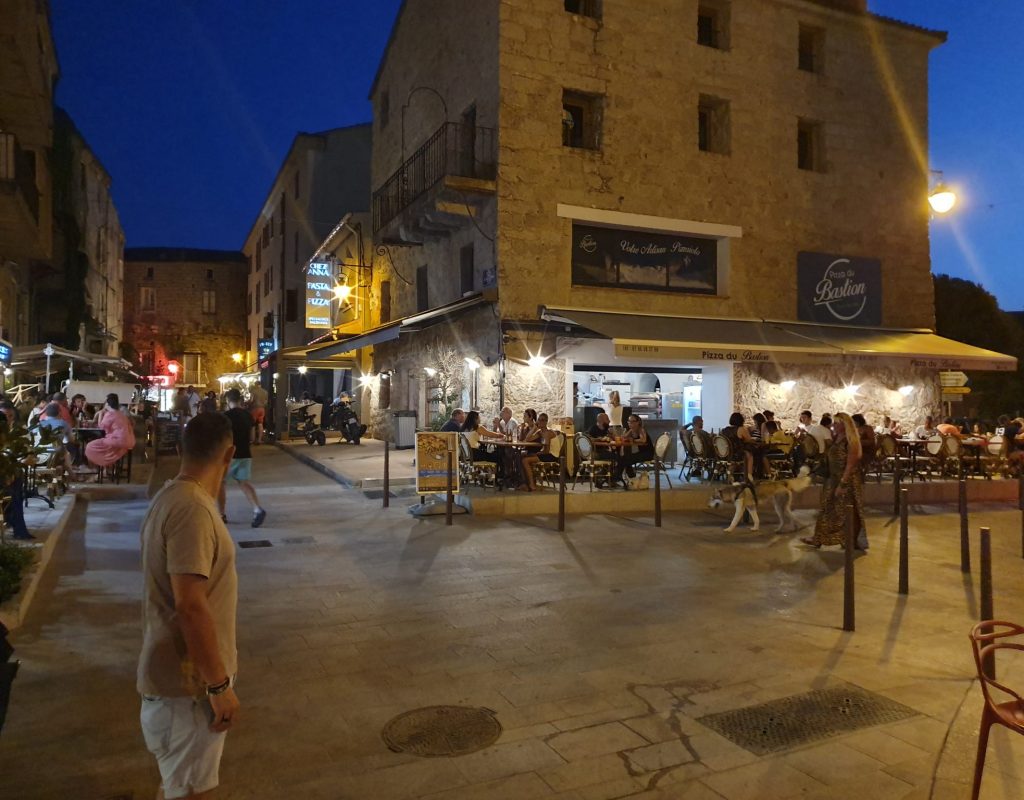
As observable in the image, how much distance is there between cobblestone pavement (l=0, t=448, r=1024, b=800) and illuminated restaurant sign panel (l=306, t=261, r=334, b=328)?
1488 cm

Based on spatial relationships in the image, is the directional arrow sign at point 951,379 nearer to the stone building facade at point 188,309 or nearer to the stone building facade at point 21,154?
the stone building facade at point 21,154

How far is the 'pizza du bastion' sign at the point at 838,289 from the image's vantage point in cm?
1795

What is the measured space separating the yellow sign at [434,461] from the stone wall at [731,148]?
163 inches

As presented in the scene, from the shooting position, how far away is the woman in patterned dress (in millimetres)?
8734

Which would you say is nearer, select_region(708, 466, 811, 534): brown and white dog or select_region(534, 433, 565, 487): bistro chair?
select_region(708, 466, 811, 534): brown and white dog

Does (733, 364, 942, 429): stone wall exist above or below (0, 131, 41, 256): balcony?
Answer: below

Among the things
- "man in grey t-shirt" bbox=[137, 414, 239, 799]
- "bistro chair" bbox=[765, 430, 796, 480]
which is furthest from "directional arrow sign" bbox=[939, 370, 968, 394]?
"man in grey t-shirt" bbox=[137, 414, 239, 799]

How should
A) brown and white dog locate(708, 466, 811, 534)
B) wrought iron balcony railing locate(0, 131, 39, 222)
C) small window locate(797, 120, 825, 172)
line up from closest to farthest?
brown and white dog locate(708, 466, 811, 534), wrought iron balcony railing locate(0, 131, 39, 222), small window locate(797, 120, 825, 172)

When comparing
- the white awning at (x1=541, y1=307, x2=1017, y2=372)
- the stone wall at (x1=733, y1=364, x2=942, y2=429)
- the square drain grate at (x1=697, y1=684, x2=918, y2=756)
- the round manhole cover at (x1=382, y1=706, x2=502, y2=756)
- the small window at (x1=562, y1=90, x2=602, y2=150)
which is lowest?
the square drain grate at (x1=697, y1=684, x2=918, y2=756)

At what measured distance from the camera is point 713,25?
1741cm

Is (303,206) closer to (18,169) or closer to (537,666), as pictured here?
(18,169)

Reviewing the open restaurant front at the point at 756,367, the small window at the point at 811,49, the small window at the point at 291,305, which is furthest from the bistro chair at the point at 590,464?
the small window at the point at 291,305

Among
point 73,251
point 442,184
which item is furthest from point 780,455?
point 73,251

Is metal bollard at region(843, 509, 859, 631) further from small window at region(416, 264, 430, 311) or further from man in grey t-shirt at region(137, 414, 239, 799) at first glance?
small window at region(416, 264, 430, 311)
